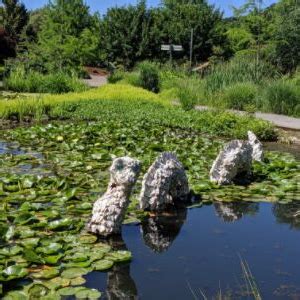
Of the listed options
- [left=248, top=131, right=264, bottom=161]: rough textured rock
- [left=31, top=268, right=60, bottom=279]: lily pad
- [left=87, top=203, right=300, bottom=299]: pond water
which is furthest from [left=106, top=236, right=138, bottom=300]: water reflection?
[left=248, top=131, right=264, bottom=161]: rough textured rock

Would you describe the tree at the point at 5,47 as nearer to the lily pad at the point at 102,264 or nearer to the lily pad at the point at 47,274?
the lily pad at the point at 102,264

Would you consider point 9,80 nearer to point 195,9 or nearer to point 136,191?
point 136,191

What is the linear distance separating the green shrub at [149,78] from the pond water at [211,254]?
50.4ft

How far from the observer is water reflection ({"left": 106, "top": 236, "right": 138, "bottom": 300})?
3.90 meters

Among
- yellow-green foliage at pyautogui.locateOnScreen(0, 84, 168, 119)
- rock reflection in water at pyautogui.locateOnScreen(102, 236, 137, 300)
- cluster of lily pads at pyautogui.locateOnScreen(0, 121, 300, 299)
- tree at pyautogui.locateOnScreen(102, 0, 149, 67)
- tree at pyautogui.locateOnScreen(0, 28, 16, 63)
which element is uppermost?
tree at pyautogui.locateOnScreen(102, 0, 149, 67)

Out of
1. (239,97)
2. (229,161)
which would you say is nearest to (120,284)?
(229,161)

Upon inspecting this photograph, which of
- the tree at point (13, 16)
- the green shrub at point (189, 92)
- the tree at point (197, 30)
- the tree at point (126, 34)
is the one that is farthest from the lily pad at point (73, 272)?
the tree at point (13, 16)

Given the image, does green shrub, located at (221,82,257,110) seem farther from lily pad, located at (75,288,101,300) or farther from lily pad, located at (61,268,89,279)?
lily pad, located at (75,288,101,300)

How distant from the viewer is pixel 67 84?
Result: 61.6 feet

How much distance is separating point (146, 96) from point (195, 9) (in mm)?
23056

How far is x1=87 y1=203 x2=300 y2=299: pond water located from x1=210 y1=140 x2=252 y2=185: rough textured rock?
584mm

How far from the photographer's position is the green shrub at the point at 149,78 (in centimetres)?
2119


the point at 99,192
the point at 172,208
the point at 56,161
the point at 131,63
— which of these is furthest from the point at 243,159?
the point at 131,63

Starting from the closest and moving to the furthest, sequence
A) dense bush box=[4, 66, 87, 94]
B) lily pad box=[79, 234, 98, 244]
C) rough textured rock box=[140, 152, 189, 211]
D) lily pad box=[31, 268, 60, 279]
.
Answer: lily pad box=[31, 268, 60, 279] → lily pad box=[79, 234, 98, 244] → rough textured rock box=[140, 152, 189, 211] → dense bush box=[4, 66, 87, 94]
